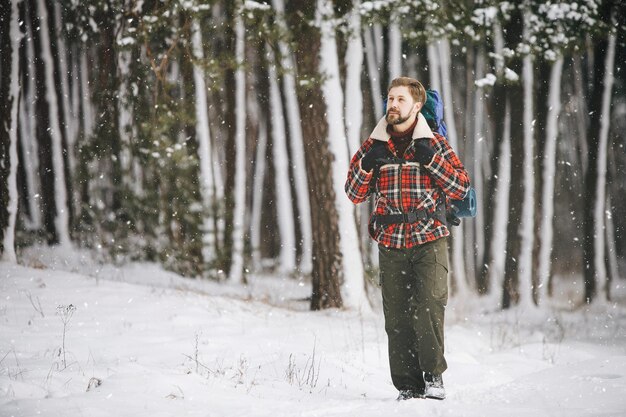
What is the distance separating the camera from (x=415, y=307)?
371cm

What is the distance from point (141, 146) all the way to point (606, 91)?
326 inches

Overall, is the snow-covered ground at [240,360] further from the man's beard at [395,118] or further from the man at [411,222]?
the man's beard at [395,118]

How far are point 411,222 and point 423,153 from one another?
447 millimetres

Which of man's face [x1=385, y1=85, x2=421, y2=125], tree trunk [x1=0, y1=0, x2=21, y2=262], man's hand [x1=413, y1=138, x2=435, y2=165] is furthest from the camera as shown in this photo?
tree trunk [x1=0, y1=0, x2=21, y2=262]

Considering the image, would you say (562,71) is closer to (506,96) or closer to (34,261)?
(506,96)

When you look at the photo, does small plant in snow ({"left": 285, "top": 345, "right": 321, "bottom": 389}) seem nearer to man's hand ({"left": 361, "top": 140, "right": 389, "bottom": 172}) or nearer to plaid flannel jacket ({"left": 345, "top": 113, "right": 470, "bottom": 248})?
plaid flannel jacket ({"left": 345, "top": 113, "right": 470, "bottom": 248})

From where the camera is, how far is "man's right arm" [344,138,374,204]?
376cm

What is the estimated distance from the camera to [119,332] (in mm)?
5371

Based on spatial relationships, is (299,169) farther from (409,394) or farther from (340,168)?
(409,394)

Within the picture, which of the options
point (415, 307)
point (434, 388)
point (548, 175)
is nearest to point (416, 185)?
point (415, 307)

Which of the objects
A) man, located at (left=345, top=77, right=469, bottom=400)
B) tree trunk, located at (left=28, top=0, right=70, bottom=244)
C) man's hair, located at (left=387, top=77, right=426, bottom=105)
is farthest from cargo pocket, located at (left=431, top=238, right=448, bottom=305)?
tree trunk, located at (left=28, top=0, right=70, bottom=244)

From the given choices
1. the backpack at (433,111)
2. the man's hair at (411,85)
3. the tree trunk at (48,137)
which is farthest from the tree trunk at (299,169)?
the man's hair at (411,85)

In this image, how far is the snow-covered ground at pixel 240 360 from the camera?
3.39 metres

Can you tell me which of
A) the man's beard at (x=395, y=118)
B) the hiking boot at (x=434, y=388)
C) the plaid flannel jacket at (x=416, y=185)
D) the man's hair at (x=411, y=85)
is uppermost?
the man's hair at (x=411, y=85)
